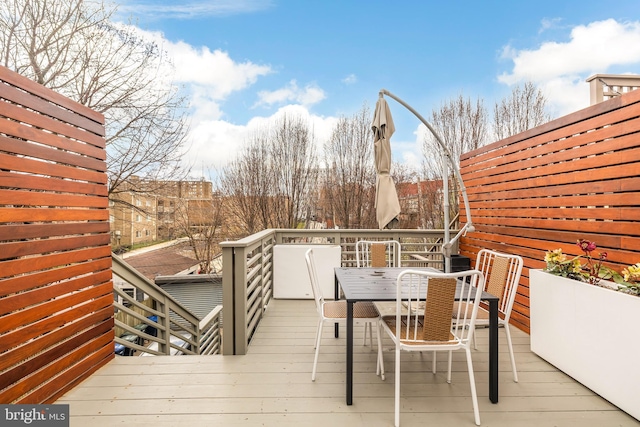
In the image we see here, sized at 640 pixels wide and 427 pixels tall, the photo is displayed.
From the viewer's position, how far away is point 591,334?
2.21 metres

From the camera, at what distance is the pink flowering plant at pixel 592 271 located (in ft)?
6.54

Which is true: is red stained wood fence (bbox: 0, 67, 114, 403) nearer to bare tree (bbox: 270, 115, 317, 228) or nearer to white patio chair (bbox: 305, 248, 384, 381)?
→ white patio chair (bbox: 305, 248, 384, 381)

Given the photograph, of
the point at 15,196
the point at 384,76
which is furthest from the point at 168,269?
the point at 15,196

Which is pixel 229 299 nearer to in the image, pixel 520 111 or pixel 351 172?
pixel 351 172

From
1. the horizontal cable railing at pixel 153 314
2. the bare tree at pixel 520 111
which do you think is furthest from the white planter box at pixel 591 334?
the bare tree at pixel 520 111

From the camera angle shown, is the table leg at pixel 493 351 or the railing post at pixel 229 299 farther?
the railing post at pixel 229 299

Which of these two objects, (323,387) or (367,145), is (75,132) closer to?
(323,387)

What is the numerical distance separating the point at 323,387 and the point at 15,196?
87.8 inches

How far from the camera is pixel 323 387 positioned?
2344 mm

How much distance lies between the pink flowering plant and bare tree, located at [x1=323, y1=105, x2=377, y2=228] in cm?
543

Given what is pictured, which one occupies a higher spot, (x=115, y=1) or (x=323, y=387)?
(x=115, y=1)

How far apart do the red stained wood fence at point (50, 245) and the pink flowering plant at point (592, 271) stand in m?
3.51

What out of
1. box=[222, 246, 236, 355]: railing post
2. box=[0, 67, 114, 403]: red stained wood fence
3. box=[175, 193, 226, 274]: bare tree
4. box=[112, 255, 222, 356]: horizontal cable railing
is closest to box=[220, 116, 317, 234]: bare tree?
box=[175, 193, 226, 274]: bare tree

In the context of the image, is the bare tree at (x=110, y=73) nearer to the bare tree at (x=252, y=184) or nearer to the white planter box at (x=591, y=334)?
the bare tree at (x=252, y=184)
